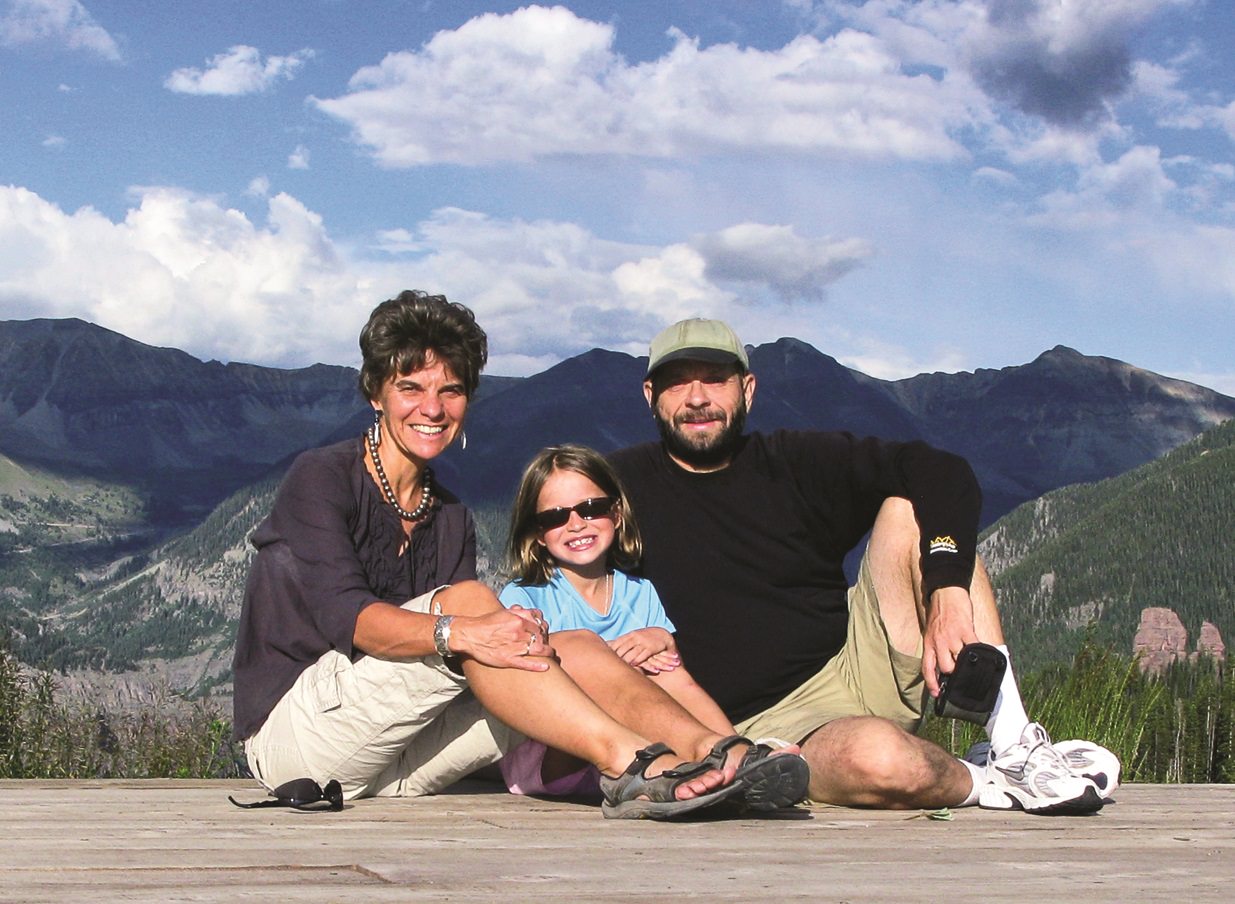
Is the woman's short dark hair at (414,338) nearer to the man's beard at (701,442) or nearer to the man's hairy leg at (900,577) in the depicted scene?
the man's beard at (701,442)

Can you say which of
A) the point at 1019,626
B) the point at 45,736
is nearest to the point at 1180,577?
the point at 1019,626

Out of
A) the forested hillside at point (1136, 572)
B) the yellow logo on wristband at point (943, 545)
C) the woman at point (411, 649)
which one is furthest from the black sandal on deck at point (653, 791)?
the forested hillside at point (1136, 572)

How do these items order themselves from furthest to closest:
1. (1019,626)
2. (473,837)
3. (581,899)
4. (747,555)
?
(1019,626) → (747,555) → (473,837) → (581,899)

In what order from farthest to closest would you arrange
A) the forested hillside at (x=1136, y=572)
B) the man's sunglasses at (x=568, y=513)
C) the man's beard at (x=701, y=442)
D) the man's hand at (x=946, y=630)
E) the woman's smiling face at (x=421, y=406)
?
the forested hillside at (x=1136, y=572) < the man's beard at (x=701, y=442) < the man's sunglasses at (x=568, y=513) < the woman's smiling face at (x=421, y=406) < the man's hand at (x=946, y=630)

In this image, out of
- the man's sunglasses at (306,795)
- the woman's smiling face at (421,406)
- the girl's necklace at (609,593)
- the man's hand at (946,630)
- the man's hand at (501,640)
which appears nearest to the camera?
the man's hand at (501,640)

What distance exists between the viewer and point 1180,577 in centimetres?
18150

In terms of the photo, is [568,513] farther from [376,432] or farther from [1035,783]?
[1035,783]

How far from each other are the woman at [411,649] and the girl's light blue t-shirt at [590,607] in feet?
0.89

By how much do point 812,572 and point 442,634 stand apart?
1.92m

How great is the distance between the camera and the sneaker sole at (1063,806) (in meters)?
5.00

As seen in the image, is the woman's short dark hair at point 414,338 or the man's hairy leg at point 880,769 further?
the woman's short dark hair at point 414,338

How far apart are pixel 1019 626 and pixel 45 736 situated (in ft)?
585

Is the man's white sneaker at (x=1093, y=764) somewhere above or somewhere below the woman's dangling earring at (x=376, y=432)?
below

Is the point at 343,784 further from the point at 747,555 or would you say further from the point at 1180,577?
the point at 1180,577
